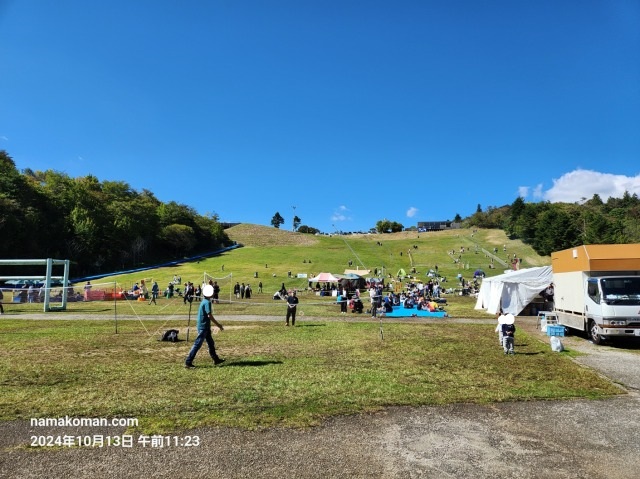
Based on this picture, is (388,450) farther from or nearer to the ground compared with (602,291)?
nearer to the ground

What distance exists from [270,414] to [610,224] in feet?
290

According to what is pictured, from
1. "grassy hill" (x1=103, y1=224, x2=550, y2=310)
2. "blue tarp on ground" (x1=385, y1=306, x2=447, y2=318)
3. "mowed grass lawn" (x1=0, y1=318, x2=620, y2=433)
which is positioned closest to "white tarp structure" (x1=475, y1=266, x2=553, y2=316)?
"blue tarp on ground" (x1=385, y1=306, x2=447, y2=318)

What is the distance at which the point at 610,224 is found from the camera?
2977 inches

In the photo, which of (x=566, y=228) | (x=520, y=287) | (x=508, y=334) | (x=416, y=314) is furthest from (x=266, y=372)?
(x=566, y=228)

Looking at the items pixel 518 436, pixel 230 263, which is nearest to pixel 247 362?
pixel 518 436

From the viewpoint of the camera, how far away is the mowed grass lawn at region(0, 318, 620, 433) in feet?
21.2

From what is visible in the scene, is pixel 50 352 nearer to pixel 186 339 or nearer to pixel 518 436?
pixel 186 339

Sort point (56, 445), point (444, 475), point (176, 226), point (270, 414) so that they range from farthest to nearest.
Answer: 1. point (176, 226)
2. point (270, 414)
3. point (56, 445)
4. point (444, 475)

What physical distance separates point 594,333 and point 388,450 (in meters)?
11.8

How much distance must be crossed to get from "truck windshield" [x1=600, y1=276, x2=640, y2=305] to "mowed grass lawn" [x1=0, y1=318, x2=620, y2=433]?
107 inches

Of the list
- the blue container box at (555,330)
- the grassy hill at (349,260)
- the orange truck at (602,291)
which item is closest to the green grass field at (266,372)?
the blue container box at (555,330)

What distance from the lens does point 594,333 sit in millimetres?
13555

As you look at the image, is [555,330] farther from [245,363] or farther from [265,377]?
[265,377]

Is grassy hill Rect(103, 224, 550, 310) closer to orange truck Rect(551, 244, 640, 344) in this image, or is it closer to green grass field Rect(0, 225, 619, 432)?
green grass field Rect(0, 225, 619, 432)
